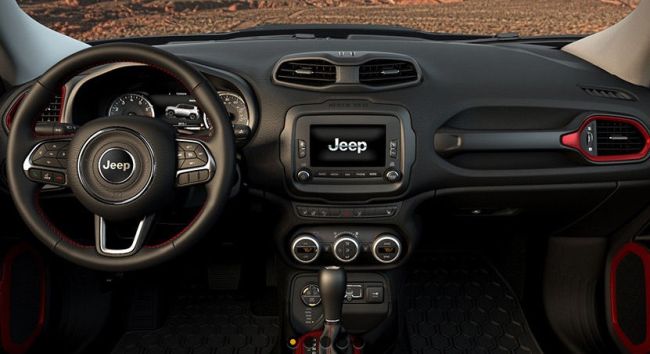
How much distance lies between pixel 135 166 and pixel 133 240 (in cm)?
21

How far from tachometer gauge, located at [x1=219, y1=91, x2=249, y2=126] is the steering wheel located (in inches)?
14.1

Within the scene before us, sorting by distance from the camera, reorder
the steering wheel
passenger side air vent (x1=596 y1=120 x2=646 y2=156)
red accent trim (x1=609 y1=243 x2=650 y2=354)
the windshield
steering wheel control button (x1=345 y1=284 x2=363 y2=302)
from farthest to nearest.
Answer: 1. the windshield
2. red accent trim (x1=609 y1=243 x2=650 y2=354)
3. steering wheel control button (x1=345 y1=284 x2=363 y2=302)
4. passenger side air vent (x1=596 y1=120 x2=646 y2=156)
5. the steering wheel

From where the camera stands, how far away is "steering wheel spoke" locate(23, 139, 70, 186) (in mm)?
1943

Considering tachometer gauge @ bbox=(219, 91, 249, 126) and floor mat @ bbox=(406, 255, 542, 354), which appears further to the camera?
floor mat @ bbox=(406, 255, 542, 354)

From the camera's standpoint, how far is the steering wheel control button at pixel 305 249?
7.85ft

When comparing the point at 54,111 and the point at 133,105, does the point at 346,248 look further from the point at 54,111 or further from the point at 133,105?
the point at 54,111

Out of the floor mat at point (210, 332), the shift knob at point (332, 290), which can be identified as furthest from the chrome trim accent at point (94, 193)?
the floor mat at point (210, 332)

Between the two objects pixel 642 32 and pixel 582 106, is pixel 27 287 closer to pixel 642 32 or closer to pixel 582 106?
pixel 582 106

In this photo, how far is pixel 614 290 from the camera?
2775 millimetres

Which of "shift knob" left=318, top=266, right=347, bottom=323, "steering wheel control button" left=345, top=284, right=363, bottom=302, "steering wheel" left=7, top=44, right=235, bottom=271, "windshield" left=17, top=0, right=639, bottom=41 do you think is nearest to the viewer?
"steering wheel" left=7, top=44, right=235, bottom=271

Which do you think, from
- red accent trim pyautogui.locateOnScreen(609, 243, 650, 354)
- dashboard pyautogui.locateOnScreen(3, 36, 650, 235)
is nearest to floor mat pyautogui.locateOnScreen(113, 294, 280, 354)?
dashboard pyautogui.locateOnScreen(3, 36, 650, 235)

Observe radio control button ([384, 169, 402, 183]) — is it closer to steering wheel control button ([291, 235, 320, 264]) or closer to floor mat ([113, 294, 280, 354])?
steering wheel control button ([291, 235, 320, 264])

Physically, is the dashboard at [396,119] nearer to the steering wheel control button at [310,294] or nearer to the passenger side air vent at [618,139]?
the passenger side air vent at [618,139]

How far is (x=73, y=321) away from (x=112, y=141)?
1.31 meters
